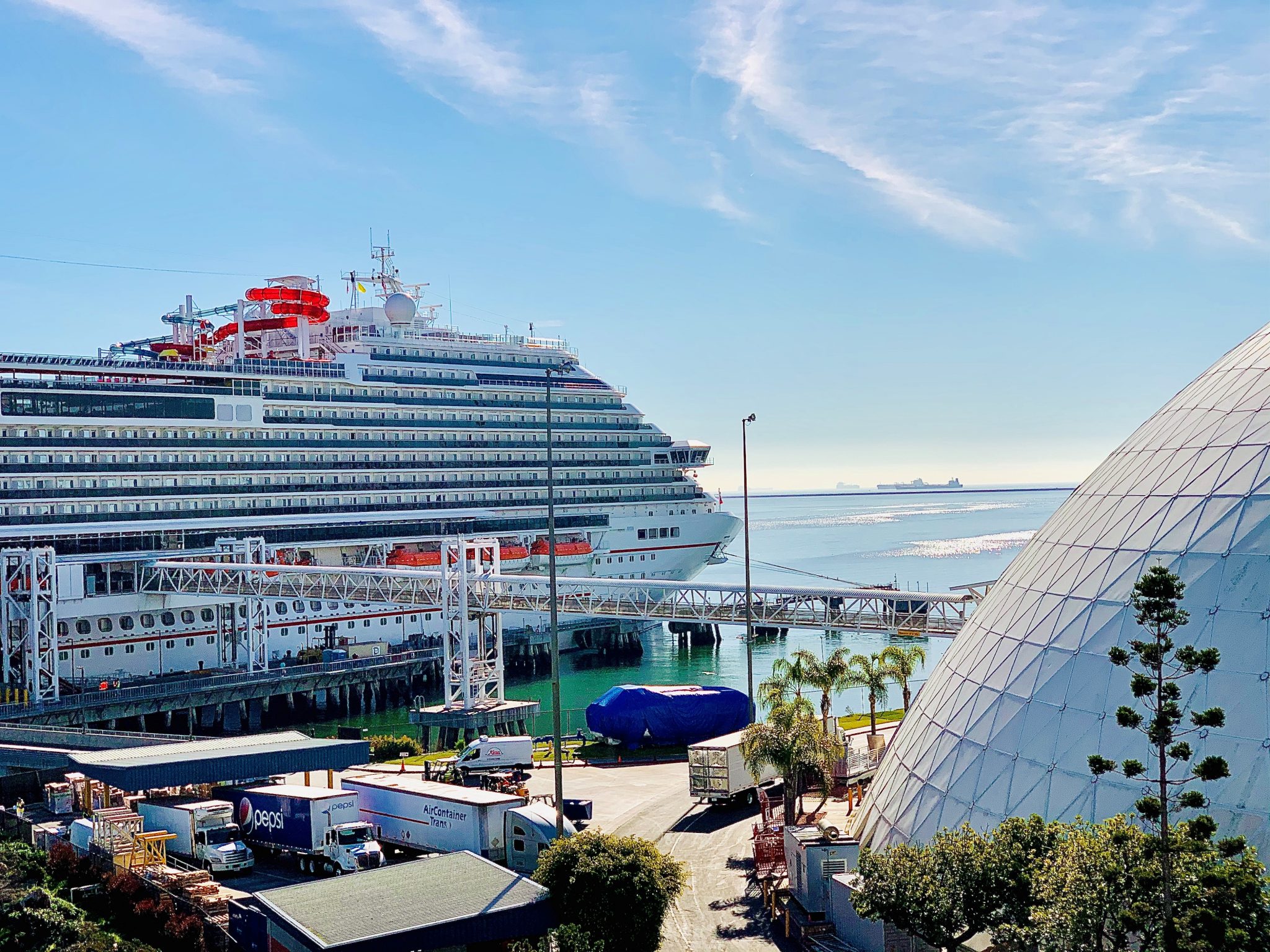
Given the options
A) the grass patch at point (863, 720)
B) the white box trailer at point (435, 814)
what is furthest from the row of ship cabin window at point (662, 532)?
the white box trailer at point (435, 814)

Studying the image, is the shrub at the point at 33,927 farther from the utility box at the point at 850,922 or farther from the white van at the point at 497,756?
the white van at the point at 497,756

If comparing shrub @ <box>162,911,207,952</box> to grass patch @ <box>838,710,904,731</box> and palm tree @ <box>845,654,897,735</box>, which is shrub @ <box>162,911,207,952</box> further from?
grass patch @ <box>838,710,904,731</box>

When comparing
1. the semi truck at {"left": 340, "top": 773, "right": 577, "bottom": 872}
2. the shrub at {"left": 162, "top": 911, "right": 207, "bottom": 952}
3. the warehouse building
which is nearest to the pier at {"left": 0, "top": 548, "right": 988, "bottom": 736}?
the semi truck at {"left": 340, "top": 773, "right": 577, "bottom": 872}

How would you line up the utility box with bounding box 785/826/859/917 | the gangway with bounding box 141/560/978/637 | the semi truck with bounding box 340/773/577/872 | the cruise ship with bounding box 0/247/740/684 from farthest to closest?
the cruise ship with bounding box 0/247/740/684 < the gangway with bounding box 141/560/978/637 < the semi truck with bounding box 340/773/577/872 < the utility box with bounding box 785/826/859/917

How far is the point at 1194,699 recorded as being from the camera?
17.9m

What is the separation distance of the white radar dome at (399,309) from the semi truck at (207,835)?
57822mm

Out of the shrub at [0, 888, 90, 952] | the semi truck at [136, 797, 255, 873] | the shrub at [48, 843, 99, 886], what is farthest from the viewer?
the semi truck at [136, 797, 255, 873]

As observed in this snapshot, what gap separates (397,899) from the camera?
844 inches

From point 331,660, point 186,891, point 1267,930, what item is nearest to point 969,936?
point 1267,930

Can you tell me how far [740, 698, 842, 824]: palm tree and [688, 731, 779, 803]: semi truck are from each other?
3563mm

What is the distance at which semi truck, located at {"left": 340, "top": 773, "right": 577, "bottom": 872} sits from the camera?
2652 centimetres

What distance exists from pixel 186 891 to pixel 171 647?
41.8m

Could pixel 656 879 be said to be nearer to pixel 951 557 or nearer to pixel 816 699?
pixel 816 699

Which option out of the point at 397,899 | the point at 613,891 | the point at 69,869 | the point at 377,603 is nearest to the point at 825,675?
the point at 613,891
